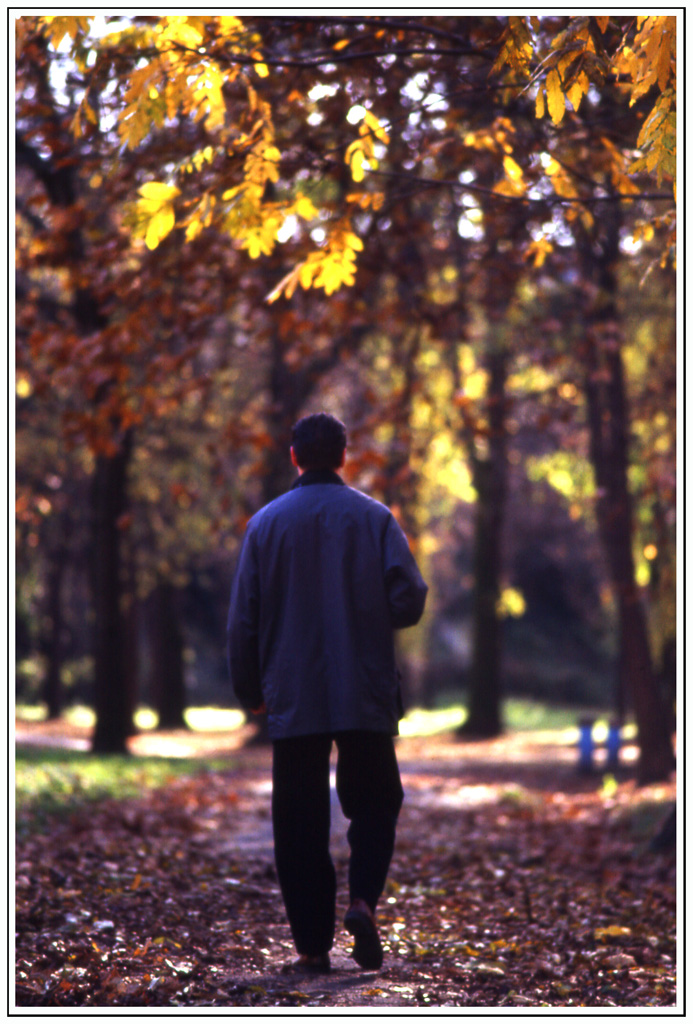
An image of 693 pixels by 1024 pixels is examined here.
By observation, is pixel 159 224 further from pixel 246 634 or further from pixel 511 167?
pixel 246 634

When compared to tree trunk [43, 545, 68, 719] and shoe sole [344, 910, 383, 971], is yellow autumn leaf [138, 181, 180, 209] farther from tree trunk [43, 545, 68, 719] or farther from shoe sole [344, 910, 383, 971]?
tree trunk [43, 545, 68, 719]

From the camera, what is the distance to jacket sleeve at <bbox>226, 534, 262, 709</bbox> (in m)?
4.51

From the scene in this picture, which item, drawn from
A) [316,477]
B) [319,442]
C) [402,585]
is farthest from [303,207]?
[402,585]

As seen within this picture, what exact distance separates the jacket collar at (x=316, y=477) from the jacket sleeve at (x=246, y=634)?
1.13ft

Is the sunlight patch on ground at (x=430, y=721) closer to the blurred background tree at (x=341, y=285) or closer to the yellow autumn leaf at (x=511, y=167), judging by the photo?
the blurred background tree at (x=341, y=285)

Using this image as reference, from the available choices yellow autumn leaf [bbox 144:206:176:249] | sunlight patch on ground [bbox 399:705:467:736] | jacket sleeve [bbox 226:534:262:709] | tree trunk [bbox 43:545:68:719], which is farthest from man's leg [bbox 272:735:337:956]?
sunlight patch on ground [bbox 399:705:467:736]

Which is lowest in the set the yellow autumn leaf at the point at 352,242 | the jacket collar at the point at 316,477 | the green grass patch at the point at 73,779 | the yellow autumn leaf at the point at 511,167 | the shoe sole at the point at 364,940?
the green grass patch at the point at 73,779

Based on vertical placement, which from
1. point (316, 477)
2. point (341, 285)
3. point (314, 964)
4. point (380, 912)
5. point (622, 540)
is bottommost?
point (380, 912)

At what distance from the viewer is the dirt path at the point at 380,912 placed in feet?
15.3

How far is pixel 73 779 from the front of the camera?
11.2m

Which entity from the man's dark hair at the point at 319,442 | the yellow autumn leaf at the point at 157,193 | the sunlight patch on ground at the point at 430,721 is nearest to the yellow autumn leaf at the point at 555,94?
the man's dark hair at the point at 319,442

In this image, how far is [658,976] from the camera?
534cm

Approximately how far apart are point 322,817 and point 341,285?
670cm
